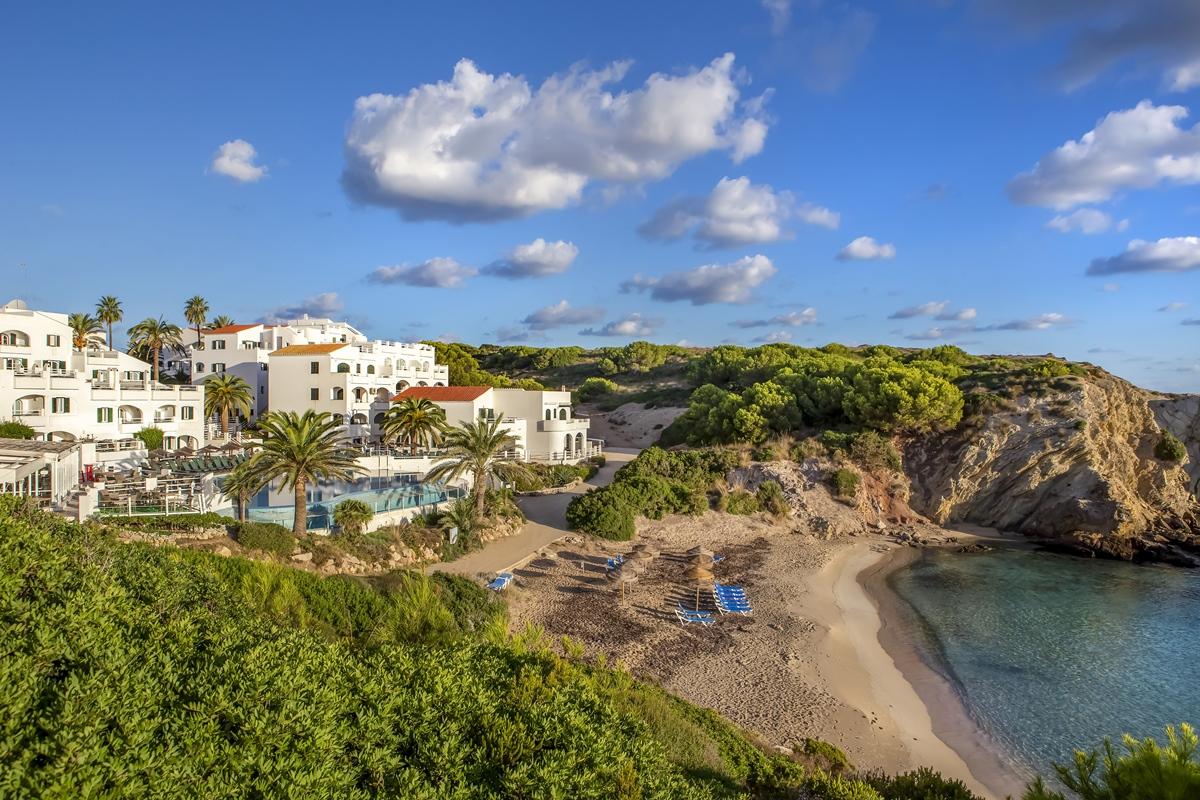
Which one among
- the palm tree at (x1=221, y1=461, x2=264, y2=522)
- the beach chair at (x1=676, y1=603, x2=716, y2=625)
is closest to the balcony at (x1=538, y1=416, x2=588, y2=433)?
the palm tree at (x1=221, y1=461, x2=264, y2=522)

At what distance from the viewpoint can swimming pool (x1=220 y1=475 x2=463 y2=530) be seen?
26.4 m

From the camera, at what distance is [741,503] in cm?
4044

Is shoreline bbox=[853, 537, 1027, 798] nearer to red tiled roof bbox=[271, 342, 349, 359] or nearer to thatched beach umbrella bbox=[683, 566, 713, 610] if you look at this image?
thatched beach umbrella bbox=[683, 566, 713, 610]

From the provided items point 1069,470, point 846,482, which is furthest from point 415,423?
point 1069,470

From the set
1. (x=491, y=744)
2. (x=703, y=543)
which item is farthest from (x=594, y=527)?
(x=491, y=744)

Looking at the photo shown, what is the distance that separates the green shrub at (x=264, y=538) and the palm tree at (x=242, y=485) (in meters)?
1.21

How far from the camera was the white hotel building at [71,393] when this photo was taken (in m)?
34.8

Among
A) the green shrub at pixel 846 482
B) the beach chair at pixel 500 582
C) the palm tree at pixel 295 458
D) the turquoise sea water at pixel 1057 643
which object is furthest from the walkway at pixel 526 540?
the turquoise sea water at pixel 1057 643

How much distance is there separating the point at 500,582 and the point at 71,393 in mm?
28907

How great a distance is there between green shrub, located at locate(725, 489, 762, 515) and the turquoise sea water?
954 cm

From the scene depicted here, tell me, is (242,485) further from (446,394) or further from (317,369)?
(317,369)

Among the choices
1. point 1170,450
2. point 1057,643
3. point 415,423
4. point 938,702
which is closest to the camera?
point 938,702

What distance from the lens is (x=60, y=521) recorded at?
11.7m

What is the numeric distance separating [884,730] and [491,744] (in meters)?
14.9
